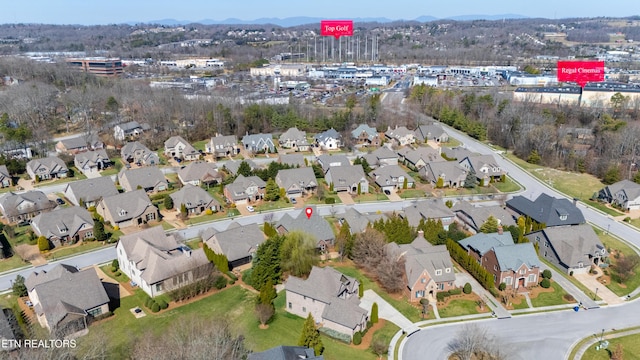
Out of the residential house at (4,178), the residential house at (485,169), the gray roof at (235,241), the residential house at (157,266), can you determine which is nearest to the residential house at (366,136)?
the residential house at (485,169)

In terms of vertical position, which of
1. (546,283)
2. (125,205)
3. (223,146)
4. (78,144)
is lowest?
(546,283)

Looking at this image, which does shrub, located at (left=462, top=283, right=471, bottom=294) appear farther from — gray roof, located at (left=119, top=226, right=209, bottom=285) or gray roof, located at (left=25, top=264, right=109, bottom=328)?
gray roof, located at (left=25, top=264, right=109, bottom=328)

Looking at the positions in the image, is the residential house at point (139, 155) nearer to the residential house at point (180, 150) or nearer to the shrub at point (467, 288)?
the residential house at point (180, 150)

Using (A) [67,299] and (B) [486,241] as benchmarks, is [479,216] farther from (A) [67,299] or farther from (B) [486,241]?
(A) [67,299]

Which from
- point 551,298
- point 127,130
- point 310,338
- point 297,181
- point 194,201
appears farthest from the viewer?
point 127,130

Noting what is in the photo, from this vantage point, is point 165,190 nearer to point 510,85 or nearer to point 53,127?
point 53,127

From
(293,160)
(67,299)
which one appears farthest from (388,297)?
(293,160)
